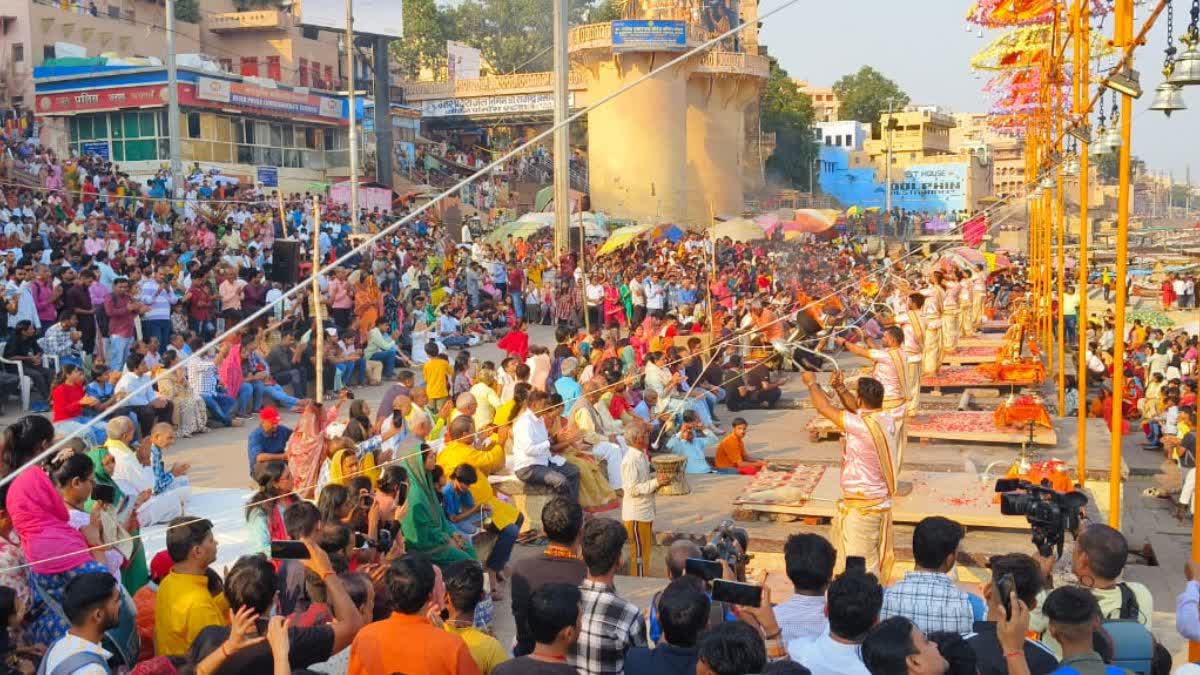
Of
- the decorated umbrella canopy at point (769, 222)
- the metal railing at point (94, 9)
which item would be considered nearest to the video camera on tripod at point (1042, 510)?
the decorated umbrella canopy at point (769, 222)

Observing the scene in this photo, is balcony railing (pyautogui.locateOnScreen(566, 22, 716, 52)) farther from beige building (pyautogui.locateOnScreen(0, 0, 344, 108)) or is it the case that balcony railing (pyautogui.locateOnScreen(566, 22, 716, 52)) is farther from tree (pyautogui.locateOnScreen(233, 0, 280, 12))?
tree (pyautogui.locateOnScreen(233, 0, 280, 12))

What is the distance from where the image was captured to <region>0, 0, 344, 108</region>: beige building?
34.0 meters

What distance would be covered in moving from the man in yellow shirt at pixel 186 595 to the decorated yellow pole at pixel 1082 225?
23.2 feet

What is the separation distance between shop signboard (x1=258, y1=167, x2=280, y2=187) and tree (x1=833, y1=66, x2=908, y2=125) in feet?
162

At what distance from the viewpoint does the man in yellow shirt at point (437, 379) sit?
41.1 ft

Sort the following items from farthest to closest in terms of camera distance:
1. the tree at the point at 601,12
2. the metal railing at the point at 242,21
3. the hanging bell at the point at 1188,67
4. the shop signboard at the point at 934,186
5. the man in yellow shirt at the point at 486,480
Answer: the shop signboard at the point at 934,186
the tree at the point at 601,12
the metal railing at the point at 242,21
the man in yellow shirt at the point at 486,480
the hanging bell at the point at 1188,67

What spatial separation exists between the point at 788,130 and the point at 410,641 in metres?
55.1

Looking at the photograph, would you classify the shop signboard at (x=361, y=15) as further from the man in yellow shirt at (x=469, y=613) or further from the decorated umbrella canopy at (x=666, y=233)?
the man in yellow shirt at (x=469, y=613)

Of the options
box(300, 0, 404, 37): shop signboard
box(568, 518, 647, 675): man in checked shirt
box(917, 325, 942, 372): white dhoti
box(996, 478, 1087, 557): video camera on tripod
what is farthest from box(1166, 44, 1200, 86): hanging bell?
box(300, 0, 404, 37): shop signboard

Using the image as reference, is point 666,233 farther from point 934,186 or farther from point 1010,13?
point 934,186

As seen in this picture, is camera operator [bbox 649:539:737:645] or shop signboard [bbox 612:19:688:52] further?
shop signboard [bbox 612:19:688:52]

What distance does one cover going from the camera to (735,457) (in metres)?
11.9

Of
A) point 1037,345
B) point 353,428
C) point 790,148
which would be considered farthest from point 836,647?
point 790,148

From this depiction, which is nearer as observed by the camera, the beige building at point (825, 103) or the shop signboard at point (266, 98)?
the shop signboard at point (266, 98)
